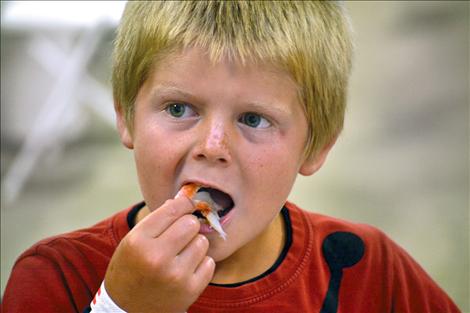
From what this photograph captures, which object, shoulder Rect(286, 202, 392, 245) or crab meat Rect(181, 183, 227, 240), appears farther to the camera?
shoulder Rect(286, 202, 392, 245)

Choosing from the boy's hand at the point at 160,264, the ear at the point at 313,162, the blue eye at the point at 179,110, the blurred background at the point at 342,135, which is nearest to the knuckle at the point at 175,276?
the boy's hand at the point at 160,264

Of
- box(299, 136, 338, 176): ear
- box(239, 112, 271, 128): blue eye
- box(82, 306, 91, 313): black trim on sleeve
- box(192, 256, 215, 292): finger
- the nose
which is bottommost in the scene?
box(82, 306, 91, 313): black trim on sleeve

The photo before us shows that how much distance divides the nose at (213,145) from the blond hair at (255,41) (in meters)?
0.09

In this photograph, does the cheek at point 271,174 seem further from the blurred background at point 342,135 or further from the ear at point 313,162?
the blurred background at point 342,135

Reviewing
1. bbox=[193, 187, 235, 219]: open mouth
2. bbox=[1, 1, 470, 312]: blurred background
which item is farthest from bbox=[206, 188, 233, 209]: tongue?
bbox=[1, 1, 470, 312]: blurred background

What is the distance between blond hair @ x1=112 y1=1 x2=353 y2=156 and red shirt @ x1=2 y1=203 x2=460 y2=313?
0.51ft

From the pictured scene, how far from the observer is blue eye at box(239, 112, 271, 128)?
101 centimetres

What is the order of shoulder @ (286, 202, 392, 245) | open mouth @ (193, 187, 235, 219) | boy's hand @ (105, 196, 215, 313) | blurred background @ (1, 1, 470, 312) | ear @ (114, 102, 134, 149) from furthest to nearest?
1. blurred background @ (1, 1, 470, 312)
2. shoulder @ (286, 202, 392, 245)
3. ear @ (114, 102, 134, 149)
4. open mouth @ (193, 187, 235, 219)
5. boy's hand @ (105, 196, 215, 313)

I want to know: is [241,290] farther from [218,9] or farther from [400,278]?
[218,9]

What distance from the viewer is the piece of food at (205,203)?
3.17ft

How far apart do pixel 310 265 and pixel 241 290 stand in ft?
0.41

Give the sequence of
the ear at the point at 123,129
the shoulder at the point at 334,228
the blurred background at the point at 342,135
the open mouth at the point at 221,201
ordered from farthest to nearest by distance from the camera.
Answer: the blurred background at the point at 342,135, the shoulder at the point at 334,228, the ear at the point at 123,129, the open mouth at the point at 221,201

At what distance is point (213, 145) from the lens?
956 mm

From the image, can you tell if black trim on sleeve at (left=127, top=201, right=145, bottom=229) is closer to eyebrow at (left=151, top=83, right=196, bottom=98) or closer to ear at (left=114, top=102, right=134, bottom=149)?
ear at (left=114, top=102, right=134, bottom=149)
